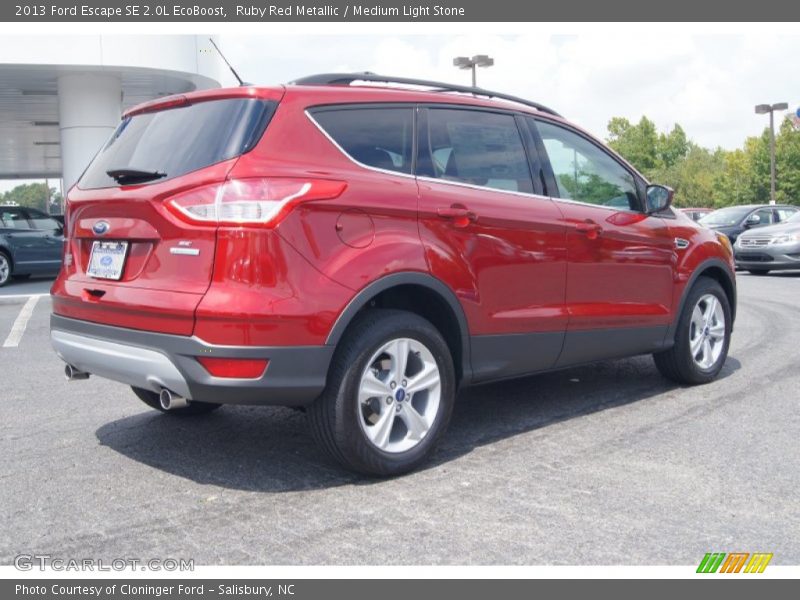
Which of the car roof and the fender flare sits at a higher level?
the car roof

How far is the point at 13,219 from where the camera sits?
54.2 feet

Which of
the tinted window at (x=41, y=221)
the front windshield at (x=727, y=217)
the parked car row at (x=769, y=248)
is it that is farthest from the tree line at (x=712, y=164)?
the tinted window at (x=41, y=221)

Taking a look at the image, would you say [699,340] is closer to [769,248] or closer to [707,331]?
[707,331]

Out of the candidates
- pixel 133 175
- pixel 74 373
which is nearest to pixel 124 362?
pixel 74 373

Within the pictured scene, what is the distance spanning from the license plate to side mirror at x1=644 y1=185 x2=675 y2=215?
347cm

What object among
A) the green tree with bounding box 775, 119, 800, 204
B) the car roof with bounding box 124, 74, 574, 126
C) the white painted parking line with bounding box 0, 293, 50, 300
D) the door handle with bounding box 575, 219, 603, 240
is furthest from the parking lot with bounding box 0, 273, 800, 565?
the green tree with bounding box 775, 119, 800, 204

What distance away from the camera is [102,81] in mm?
18031

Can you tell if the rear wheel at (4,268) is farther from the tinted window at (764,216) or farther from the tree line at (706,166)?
the tree line at (706,166)

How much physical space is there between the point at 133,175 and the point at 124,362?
2.97ft

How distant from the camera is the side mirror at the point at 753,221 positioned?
20094 millimetres

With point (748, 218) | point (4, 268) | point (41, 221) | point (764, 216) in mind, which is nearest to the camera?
point (4, 268)

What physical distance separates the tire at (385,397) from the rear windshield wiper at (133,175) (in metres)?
1.17

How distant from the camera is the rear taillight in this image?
145 inches

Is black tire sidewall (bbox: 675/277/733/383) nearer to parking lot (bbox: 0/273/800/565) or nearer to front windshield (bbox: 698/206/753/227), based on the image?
parking lot (bbox: 0/273/800/565)
